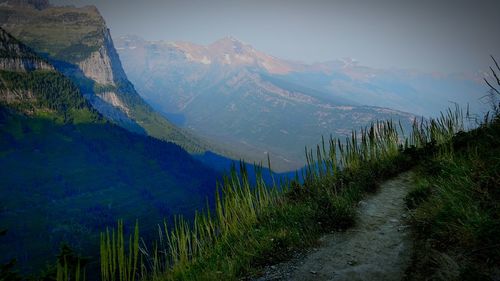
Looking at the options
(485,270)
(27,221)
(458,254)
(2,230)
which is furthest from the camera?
(27,221)

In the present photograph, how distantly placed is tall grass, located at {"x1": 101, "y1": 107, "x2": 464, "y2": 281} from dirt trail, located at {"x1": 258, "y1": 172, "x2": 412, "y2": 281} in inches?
20.7

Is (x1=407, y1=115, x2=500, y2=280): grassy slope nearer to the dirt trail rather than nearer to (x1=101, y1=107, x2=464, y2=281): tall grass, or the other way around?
the dirt trail

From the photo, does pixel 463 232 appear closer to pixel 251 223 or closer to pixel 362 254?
pixel 362 254

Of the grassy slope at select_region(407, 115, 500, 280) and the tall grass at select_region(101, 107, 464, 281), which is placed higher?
the grassy slope at select_region(407, 115, 500, 280)

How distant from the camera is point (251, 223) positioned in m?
9.84

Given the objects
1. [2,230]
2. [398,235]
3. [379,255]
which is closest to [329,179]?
[398,235]

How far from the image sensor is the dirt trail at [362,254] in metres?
5.76

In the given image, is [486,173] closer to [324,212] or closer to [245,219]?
[324,212]

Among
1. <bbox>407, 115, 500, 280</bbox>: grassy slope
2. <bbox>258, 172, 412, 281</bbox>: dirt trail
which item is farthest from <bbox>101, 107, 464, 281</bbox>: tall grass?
<bbox>407, 115, 500, 280</bbox>: grassy slope

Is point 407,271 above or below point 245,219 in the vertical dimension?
above

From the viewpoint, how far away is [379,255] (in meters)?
6.33

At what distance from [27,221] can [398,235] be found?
246 m

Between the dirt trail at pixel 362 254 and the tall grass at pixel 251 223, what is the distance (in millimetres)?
527

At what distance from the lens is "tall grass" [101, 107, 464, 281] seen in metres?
7.39
